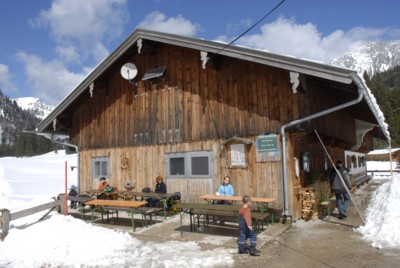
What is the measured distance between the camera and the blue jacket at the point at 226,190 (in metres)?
11.4

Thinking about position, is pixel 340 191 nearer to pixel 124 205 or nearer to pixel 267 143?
pixel 267 143

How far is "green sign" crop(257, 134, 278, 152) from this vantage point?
11.3 metres

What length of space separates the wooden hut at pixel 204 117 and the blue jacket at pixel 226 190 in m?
0.60

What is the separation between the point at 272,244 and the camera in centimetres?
860

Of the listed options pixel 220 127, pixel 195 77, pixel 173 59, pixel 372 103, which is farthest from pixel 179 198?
pixel 372 103

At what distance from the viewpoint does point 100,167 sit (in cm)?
1602

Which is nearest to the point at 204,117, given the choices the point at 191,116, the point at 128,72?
the point at 191,116

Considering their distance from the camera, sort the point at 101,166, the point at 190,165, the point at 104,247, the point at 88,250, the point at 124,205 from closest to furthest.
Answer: the point at 88,250, the point at 104,247, the point at 124,205, the point at 190,165, the point at 101,166

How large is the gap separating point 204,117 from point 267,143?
267 centimetres

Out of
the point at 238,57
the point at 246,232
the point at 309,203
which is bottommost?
the point at 246,232

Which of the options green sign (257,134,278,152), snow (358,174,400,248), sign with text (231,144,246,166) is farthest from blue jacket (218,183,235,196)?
snow (358,174,400,248)

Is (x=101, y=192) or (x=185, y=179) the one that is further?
(x=101, y=192)

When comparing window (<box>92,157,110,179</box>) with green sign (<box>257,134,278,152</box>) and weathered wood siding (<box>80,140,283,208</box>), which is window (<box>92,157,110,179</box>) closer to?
weathered wood siding (<box>80,140,283,208</box>)

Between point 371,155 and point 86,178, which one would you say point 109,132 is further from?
point 371,155
